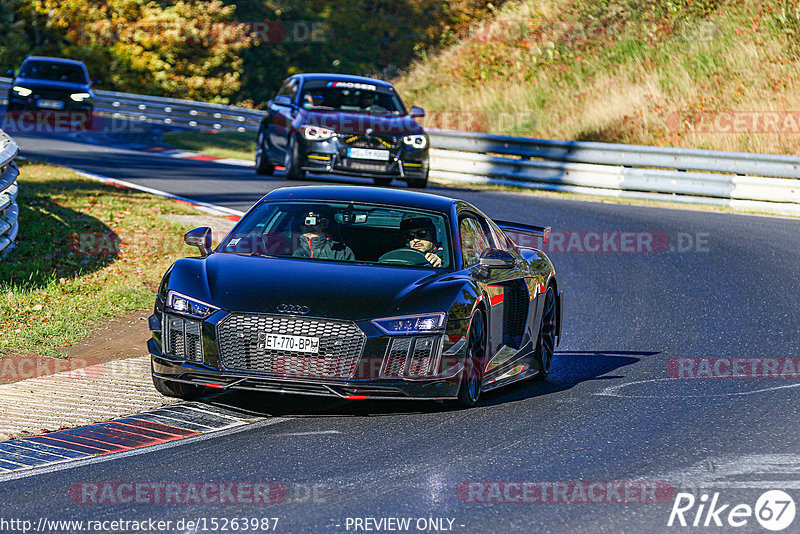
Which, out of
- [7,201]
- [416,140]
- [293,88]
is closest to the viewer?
[7,201]

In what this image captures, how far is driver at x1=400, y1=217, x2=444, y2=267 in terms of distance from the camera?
8.61 meters

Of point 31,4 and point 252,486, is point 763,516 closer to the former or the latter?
point 252,486

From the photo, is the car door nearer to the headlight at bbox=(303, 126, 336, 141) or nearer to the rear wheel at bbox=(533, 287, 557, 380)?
the headlight at bbox=(303, 126, 336, 141)

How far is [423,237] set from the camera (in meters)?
8.77

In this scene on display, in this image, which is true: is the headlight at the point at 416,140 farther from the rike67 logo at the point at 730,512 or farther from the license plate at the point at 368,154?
the rike67 logo at the point at 730,512

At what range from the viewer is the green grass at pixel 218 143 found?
29906 mm

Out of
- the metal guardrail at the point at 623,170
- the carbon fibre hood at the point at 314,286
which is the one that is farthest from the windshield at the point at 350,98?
the carbon fibre hood at the point at 314,286

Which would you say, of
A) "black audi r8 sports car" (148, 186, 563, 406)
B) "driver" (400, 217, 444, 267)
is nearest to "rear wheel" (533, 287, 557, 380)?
"black audi r8 sports car" (148, 186, 563, 406)

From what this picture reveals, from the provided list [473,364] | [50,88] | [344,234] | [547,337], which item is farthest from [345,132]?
[50,88]

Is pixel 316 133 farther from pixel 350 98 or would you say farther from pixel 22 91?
pixel 22 91

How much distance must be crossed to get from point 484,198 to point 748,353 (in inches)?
441

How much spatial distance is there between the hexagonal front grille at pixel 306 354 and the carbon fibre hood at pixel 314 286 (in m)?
0.07

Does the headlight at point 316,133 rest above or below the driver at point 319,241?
below

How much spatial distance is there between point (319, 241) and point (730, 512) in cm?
376
